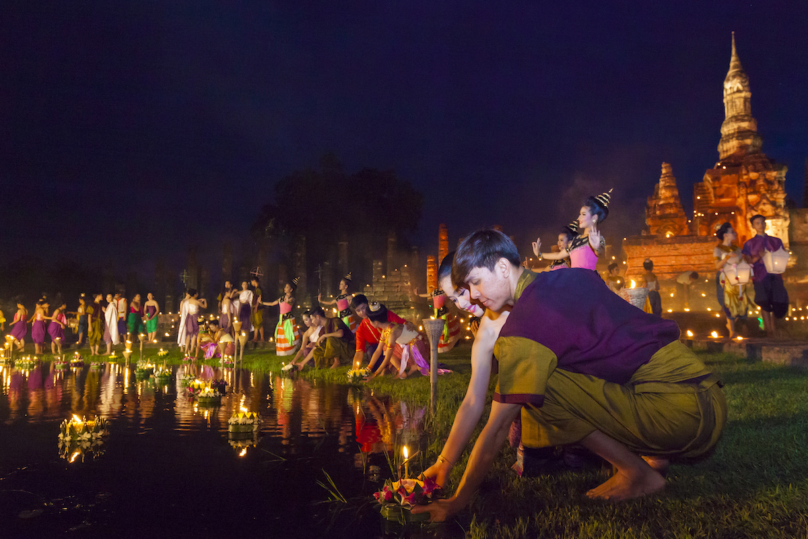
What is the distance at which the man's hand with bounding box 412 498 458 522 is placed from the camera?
7.91ft

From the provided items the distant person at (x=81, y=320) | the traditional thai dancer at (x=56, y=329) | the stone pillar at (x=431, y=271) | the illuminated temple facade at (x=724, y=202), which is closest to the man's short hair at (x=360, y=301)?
the traditional thai dancer at (x=56, y=329)

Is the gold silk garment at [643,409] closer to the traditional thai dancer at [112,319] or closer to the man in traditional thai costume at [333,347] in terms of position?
the man in traditional thai costume at [333,347]

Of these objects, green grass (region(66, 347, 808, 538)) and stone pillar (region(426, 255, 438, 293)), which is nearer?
green grass (region(66, 347, 808, 538))

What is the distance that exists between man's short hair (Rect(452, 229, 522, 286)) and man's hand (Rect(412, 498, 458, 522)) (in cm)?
102

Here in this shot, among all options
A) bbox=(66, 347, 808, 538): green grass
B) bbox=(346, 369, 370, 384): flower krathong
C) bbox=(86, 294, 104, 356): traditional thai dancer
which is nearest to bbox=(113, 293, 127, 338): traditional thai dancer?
bbox=(86, 294, 104, 356): traditional thai dancer

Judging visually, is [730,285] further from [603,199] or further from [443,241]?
[443,241]

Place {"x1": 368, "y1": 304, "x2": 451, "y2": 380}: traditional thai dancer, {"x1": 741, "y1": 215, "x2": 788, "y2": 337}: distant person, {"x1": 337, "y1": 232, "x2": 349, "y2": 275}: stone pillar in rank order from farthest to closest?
{"x1": 337, "y1": 232, "x2": 349, "y2": 275}: stone pillar < {"x1": 741, "y1": 215, "x2": 788, "y2": 337}: distant person < {"x1": 368, "y1": 304, "x2": 451, "y2": 380}: traditional thai dancer

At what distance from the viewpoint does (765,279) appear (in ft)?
28.3

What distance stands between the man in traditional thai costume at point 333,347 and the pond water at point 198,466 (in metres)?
3.24

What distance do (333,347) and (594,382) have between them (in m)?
7.78

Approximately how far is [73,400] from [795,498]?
22.9 ft

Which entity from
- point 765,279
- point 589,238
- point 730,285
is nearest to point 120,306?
point 589,238

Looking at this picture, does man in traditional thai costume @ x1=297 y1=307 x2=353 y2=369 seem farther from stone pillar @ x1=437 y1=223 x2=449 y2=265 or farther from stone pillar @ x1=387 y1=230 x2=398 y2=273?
stone pillar @ x1=437 y1=223 x2=449 y2=265

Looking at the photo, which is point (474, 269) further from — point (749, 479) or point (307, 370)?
point (307, 370)
